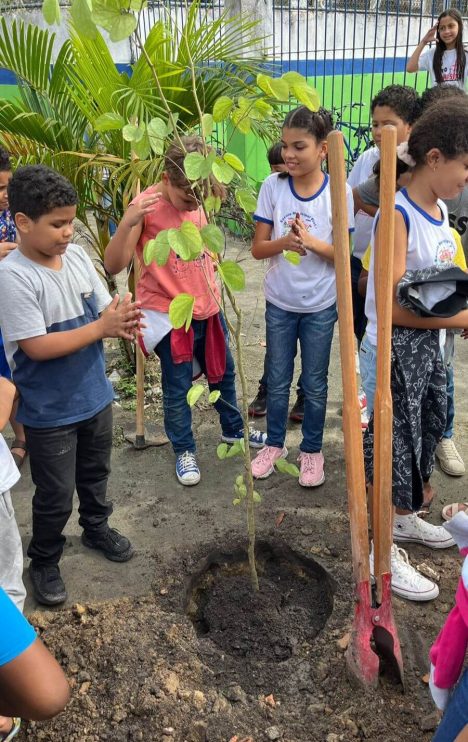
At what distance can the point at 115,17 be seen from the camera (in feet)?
5.10

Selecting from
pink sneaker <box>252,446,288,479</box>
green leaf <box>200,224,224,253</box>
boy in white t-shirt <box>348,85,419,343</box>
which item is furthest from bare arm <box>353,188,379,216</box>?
green leaf <box>200,224,224,253</box>

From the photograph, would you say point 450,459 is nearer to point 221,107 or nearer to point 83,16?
point 221,107

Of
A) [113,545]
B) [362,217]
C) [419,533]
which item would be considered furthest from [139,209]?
[419,533]

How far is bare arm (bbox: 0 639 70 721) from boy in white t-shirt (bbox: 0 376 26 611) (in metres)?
0.57

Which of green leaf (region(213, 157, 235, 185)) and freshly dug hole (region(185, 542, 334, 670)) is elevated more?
green leaf (region(213, 157, 235, 185))

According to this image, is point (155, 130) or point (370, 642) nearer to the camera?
point (155, 130)

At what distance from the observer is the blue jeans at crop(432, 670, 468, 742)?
4.57ft

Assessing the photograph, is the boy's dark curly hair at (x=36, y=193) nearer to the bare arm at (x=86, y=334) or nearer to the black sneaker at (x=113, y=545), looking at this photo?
the bare arm at (x=86, y=334)

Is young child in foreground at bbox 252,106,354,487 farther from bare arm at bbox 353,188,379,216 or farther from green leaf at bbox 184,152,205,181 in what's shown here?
green leaf at bbox 184,152,205,181

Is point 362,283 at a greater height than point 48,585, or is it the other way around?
point 362,283

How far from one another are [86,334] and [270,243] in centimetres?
113

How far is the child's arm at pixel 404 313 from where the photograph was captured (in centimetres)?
222

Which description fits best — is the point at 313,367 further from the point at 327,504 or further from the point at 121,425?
the point at 121,425

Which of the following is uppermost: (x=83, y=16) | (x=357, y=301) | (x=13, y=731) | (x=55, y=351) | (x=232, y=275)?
(x=83, y=16)
